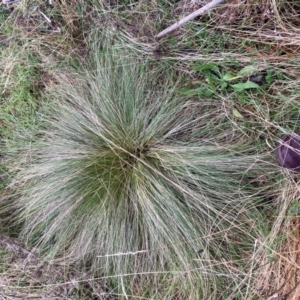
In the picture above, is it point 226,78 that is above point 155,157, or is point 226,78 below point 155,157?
above

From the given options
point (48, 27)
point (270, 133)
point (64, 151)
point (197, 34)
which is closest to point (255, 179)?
point (270, 133)

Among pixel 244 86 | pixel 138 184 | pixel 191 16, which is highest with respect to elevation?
pixel 191 16

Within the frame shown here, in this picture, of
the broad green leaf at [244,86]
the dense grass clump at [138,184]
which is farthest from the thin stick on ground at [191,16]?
the broad green leaf at [244,86]

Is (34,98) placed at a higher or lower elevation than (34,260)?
higher

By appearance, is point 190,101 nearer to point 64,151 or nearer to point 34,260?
point 64,151

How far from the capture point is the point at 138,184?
1340 mm

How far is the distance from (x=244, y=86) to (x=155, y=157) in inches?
15.0

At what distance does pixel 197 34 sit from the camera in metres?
1.38

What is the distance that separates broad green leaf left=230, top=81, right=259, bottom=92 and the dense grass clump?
3.5 inches

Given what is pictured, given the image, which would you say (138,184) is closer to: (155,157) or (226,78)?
(155,157)

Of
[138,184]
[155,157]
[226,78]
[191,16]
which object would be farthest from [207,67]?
[138,184]

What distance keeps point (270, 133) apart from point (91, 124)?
2.03 feet

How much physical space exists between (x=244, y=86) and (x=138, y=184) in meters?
0.48

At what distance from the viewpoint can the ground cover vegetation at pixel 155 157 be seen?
4.25ft
